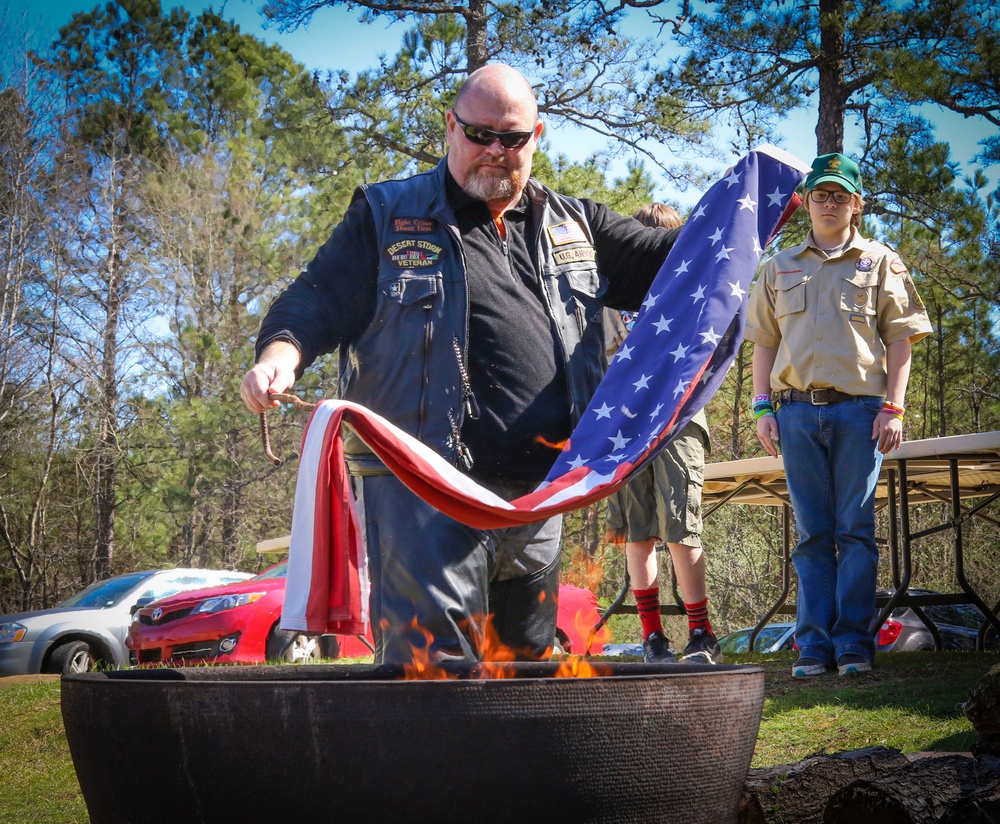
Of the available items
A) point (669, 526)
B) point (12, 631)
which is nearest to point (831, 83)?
point (669, 526)

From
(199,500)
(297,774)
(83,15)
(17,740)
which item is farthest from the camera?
(83,15)

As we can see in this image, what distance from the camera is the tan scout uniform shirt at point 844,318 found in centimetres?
490

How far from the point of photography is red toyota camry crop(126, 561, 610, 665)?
32.4 ft

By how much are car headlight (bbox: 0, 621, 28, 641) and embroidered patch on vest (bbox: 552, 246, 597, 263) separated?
37.5 feet

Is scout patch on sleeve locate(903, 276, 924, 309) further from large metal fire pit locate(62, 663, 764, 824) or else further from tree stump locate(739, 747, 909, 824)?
large metal fire pit locate(62, 663, 764, 824)

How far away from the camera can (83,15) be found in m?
25.7

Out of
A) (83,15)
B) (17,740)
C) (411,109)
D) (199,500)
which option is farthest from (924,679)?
(83,15)

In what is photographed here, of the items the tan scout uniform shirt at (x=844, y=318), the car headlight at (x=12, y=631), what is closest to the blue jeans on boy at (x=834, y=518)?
the tan scout uniform shirt at (x=844, y=318)

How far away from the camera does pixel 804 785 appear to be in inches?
99.9

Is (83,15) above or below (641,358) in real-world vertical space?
above

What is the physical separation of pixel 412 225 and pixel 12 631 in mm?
11385

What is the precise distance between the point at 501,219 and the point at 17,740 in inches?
177

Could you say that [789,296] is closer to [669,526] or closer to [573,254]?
[669,526]

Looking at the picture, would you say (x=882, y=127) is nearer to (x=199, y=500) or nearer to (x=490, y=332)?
(x=490, y=332)
